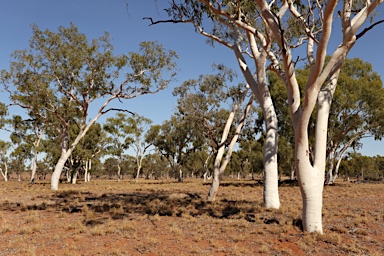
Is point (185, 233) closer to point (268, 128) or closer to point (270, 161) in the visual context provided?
point (270, 161)

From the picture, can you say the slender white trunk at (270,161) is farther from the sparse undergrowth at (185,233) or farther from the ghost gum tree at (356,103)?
the ghost gum tree at (356,103)

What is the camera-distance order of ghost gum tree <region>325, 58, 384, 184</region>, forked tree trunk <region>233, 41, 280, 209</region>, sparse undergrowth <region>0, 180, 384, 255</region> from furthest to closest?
1. ghost gum tree <region>325, 58, 384, 184</region>
2. forked tree trunk <region>233, 41, 280, 209</region>
3. sparse undergrowth <region>0, 180, 384, 255</region>

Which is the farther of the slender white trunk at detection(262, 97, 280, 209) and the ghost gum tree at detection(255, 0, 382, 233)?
the slender white trunk at detection(262, 97, 280, 209)

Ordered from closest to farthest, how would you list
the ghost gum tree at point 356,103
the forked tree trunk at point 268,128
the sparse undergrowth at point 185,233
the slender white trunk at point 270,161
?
the sparse undergrowth at point 185,233 → the forked tree trunk at point 268,128 → the slender white trunk at point 270,161 → the ghost gum tree at point 356,103

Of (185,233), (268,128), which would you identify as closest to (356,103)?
(268,128)

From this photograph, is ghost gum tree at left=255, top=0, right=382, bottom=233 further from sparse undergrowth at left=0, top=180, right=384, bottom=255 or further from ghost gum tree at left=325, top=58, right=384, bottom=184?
ghost gum tree at left=325, top=58, right=384, bottom=184

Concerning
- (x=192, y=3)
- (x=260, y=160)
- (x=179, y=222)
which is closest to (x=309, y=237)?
(x=179, y=222)

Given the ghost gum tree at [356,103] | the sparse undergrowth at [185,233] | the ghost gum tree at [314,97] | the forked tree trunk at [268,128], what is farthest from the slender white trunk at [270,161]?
the ghost gum tree at [356,103]

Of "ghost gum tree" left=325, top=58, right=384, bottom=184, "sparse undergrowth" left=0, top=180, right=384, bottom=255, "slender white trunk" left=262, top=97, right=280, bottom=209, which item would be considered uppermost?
"ghost gum tree" left=325, top=58, right=384, bottom=184

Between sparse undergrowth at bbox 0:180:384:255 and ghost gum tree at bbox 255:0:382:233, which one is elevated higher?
ghost gum tree at bbox 255:0:382:233

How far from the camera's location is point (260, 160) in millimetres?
48938

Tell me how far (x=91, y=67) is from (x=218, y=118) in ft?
33.1

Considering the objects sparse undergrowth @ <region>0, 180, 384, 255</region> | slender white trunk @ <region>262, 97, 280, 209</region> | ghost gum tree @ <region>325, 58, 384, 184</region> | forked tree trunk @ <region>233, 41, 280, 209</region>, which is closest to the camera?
sparse undergrowth @ <region>0, 180, 384, 255</region>

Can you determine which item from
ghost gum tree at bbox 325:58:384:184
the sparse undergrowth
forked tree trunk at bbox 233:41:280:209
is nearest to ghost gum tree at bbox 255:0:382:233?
the sparse undergrowth
